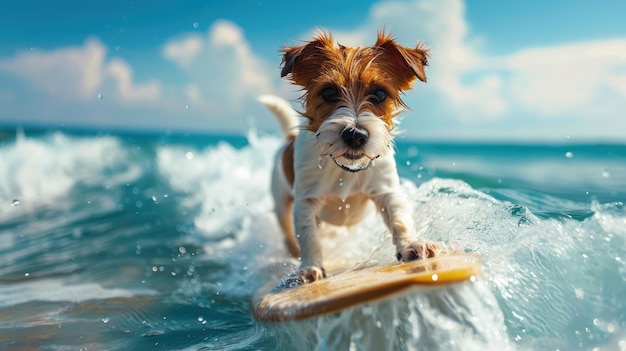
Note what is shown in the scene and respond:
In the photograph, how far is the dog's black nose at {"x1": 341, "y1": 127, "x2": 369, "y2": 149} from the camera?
9.55 ft

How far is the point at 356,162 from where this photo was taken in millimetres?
3070

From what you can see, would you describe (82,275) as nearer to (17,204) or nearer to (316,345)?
(316,345)

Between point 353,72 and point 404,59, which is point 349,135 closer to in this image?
point 353,72

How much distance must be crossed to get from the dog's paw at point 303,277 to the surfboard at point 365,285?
139mm

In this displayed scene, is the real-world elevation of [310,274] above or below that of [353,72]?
below

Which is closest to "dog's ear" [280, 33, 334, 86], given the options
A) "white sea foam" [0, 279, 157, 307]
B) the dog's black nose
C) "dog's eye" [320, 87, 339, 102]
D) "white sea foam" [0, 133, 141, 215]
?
"dog's eye" [320, 87, 339, 102]

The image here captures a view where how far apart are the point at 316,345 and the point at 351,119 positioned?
1.05 metres

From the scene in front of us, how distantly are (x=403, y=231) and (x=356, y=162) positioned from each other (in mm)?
499

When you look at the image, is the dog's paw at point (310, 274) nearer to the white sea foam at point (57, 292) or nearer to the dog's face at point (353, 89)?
the dog's face at point (353, 89)

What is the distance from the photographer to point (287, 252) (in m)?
4.98


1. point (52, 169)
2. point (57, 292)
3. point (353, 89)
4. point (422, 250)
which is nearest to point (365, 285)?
point (422, 250)

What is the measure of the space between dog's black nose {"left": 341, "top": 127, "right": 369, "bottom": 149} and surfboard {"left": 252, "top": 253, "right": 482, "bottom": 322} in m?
0.60

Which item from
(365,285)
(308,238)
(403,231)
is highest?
(308,238)

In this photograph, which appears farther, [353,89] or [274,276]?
[274,276]
